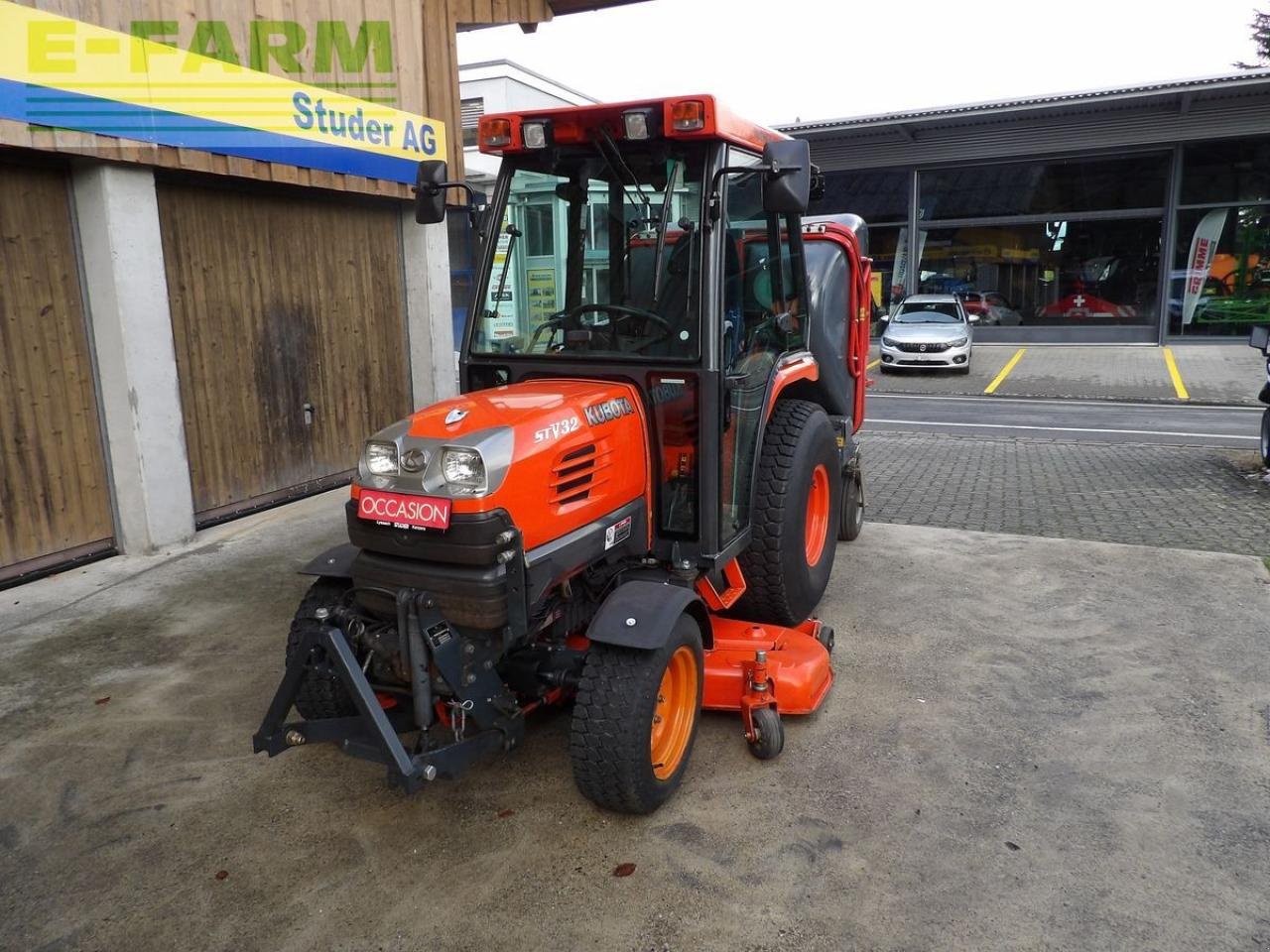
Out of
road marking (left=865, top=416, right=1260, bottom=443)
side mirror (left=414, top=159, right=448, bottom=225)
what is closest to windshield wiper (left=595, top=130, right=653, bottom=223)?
side mirror (left=414, top=159, right=448, bottom=225)

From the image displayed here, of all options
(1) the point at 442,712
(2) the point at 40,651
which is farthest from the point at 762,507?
(2) the point at 40,651

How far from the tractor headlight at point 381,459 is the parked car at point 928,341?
600 inches

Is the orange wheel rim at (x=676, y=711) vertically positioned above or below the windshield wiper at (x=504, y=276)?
below

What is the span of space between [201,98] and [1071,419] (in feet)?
36.0

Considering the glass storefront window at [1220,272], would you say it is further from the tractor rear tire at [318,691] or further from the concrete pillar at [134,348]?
the tractor rear tire at [318,691]

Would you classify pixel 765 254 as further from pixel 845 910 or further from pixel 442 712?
pixel 845 910

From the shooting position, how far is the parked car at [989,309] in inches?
830

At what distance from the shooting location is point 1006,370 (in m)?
17.7

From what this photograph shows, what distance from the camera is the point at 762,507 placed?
14.2 ft

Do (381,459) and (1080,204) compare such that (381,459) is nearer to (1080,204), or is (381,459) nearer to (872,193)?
(1080,204)

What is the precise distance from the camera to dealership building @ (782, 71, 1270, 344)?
60.3ft

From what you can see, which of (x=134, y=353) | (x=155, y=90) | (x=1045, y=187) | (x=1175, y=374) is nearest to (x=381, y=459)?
(x=134, y=353)

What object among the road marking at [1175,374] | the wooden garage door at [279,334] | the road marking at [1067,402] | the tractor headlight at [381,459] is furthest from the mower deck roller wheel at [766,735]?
the road marking at [1175,374]

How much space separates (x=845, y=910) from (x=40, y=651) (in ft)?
13.9
